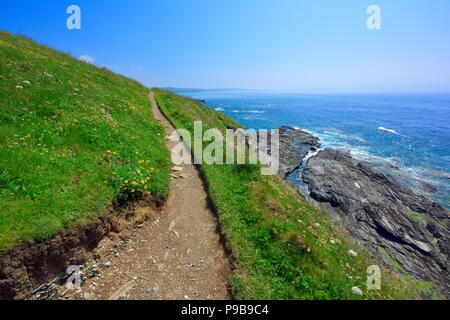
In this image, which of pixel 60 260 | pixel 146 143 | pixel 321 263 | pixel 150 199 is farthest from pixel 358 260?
pixel 146 143

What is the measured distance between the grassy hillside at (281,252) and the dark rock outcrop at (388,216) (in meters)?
13.5

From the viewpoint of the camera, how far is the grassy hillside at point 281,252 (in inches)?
336

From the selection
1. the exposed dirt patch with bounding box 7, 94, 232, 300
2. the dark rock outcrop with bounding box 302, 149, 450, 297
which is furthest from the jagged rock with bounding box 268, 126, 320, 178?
the exposed dirt patch with bounding box 7, 94, 232, 300

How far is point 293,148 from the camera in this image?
167 ft

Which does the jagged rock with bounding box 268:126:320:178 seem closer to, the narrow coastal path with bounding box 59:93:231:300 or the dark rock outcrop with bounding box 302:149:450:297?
the dark rock outcrop with bounding box 302:149:450:297

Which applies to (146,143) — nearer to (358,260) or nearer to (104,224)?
(104,224)

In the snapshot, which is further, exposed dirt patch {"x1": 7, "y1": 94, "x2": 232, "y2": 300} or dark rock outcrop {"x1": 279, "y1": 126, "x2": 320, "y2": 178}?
dark rock outcrop {"x1": 279, "y1": 126, "x2": 320, "y2": 178}

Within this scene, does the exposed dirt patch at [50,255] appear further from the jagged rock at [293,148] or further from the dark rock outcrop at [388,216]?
the jagged rock at [293,148]

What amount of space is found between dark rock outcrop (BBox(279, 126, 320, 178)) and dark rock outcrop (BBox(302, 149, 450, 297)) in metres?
3.15

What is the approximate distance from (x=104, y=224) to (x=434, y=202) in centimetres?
3767

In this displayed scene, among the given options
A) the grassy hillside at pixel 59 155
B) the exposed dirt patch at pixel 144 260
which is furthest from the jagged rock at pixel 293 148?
the exposed dirt patch at pixel 144 260

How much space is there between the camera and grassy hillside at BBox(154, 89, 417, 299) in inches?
336

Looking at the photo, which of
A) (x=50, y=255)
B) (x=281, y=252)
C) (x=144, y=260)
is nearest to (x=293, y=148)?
(x=281, y=252)

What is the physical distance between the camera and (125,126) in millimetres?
18359
